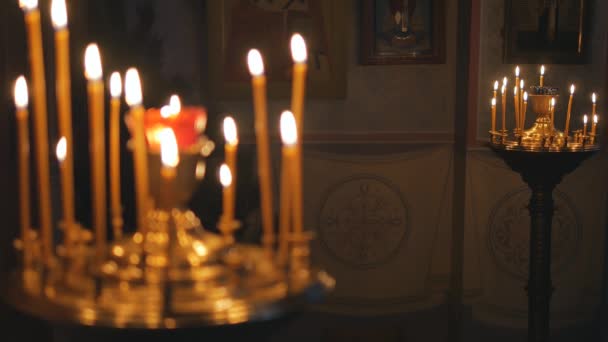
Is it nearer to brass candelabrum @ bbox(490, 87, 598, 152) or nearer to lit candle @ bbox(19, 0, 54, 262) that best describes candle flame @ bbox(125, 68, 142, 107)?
lit candle @ bbox(19, 0, 54, 262)

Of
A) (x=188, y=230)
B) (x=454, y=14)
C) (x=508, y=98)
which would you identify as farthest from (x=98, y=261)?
(x=454, y=14)

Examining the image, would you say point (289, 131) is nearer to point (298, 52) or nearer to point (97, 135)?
point (298, 52)

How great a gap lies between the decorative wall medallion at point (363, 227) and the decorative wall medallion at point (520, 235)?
48cm

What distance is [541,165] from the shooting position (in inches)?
114

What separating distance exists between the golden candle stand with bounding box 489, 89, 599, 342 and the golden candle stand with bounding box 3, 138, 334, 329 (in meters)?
2.06

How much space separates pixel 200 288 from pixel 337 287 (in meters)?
3.10

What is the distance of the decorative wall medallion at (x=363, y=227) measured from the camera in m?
3.93

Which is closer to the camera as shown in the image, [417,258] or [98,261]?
[98,261]

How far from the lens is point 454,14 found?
12.5ft

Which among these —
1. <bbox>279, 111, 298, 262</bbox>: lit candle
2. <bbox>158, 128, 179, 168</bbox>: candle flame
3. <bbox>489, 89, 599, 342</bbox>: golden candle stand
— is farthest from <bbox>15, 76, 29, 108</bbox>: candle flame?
<bbox>489, 89, 599, 342</bbox>: golden candle stand

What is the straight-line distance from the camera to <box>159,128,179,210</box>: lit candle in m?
0.85

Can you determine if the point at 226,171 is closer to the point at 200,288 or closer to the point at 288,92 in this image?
the point at 200,288

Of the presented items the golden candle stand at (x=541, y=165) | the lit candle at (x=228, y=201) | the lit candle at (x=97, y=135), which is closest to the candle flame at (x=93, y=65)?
the lit candle at (x=97, y=135)

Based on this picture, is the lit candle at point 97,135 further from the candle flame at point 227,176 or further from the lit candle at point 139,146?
the candle flame at point 227,176
